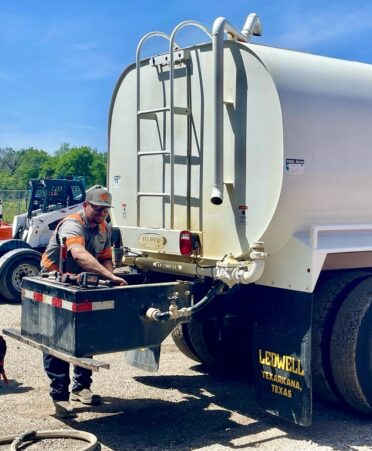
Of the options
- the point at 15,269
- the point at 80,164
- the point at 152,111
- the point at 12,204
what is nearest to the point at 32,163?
the point at 80,164

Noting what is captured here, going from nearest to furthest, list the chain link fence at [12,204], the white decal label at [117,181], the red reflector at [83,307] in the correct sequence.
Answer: the red reflector at [83,307] → the white decal label at [117,181] → the chain link fence at [12,204]

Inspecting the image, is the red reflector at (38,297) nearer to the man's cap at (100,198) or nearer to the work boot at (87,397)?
the man's cap at (100,198)

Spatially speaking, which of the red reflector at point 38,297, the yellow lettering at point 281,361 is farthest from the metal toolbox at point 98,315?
the yellow lettering at point 281,361

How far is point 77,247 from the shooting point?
5.07 metres

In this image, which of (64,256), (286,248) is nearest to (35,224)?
(64,256)

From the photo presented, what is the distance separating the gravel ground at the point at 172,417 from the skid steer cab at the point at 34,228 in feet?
13.4

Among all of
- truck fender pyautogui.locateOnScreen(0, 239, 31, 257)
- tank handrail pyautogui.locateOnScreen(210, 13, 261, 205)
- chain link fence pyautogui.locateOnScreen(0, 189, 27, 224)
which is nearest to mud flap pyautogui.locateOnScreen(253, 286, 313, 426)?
tank handrail pyautogui.locateOnScreen(210, 13, 261, 205)

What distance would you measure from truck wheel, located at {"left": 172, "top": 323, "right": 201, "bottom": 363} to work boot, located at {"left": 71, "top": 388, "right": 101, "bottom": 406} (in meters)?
1.25

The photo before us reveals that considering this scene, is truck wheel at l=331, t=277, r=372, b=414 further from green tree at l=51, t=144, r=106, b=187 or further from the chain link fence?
green tree at l=51, t=144, r=106, b=187

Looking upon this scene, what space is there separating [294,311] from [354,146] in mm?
1360

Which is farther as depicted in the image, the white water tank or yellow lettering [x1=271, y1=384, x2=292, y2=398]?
yellow lettering [x1=271, y1=384, x2=292, y2=398]

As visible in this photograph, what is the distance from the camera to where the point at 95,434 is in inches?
198

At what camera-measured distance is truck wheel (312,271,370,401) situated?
17.1 ft

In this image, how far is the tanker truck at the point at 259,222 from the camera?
187 inches
